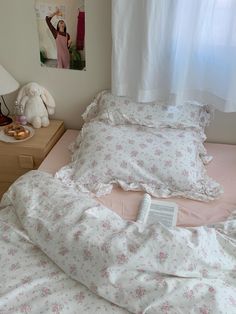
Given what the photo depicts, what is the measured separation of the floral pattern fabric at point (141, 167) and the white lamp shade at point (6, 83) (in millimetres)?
594

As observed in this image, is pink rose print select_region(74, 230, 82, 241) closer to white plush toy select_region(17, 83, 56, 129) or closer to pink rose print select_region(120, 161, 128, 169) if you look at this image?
pink rose print select_region(120, 161, 128, 169)

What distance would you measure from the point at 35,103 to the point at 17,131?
0.22 m

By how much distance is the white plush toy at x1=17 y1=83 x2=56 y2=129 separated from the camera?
2.04 m

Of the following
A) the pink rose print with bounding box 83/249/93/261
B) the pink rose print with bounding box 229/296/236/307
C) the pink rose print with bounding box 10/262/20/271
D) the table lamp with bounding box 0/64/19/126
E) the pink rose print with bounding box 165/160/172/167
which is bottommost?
the pink rose print with bounding box 10/262/20/271

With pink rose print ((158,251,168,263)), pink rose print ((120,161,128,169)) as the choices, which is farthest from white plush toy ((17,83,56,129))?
pink rose print ((158,251,168,263))

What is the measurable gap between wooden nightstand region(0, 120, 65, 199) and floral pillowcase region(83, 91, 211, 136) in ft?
1.06

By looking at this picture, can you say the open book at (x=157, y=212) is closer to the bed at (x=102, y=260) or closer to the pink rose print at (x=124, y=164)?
the bed at (x=102, y=260)

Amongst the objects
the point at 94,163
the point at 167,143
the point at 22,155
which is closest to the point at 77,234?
the point at 94,163

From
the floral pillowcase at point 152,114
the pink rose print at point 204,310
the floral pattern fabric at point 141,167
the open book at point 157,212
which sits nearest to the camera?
the pink rose print at point 204,310

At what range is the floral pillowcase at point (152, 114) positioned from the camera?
1850 millimetres

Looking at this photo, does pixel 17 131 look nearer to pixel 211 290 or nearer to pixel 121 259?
pixel 121 259

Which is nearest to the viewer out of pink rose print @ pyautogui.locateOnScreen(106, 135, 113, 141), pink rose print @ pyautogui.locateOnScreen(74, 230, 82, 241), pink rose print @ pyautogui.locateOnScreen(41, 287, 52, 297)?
pink rose print @ pyautogui.locateOnScreen(41, 287, 52, 297)

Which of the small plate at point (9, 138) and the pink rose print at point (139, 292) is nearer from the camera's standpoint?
the pink rose print at point (139, 292)

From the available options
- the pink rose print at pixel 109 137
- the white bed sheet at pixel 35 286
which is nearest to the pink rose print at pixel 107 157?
the pink rose print at pixel 109 137
